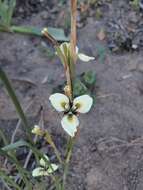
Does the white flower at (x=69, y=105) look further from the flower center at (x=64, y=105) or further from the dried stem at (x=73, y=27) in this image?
the dried stem at (x=73, y=27)

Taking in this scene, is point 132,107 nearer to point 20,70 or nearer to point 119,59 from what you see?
point 119,59

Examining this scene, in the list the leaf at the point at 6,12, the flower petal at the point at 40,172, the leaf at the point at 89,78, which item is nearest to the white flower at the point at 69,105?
the flower petal at the point at 40,172

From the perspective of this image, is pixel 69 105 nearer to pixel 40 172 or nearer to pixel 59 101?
pixel 59 101

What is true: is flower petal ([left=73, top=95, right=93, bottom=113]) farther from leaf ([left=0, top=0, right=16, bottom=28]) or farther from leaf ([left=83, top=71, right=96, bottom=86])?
leaf ([left=0, top=0, right=16, bottom=28])

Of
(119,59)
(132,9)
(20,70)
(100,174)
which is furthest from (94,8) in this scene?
(100,174)

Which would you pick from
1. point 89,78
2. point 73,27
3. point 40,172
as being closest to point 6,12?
point 89,78

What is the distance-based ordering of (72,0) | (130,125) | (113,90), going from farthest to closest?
(113,90) < (130,125) < (72,0)
